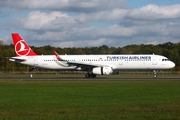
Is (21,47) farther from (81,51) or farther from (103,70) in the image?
(81,51)

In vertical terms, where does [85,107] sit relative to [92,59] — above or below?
below

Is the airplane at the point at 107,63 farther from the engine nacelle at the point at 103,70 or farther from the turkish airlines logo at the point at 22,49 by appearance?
the turkish airlines logo at the point at 22,49

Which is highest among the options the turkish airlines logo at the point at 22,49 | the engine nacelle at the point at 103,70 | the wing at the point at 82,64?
the turkish airlines logo at the point at 22,49

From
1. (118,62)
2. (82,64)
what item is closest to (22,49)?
(82,64)

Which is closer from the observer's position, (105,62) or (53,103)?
(53,103)

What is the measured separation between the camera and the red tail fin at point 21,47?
199ft

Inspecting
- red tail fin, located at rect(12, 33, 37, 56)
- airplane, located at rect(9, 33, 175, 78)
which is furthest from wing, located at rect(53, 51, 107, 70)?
red tail fin, located at rect(12, 33, 37, 56)

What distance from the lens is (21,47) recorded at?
201 ft

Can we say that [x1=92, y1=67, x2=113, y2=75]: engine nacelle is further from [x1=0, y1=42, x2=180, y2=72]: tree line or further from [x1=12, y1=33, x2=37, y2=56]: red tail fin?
[x1=0, y1=42, x2=180, y2=72]: tree line

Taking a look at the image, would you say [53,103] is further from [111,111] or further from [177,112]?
[177,112]

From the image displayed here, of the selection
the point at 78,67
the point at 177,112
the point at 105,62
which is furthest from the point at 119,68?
the point at 177,112

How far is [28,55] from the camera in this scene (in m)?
60.4

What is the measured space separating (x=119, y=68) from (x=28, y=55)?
14912mm

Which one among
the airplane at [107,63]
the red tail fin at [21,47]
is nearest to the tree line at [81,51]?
the red tail fin at [21,47]
